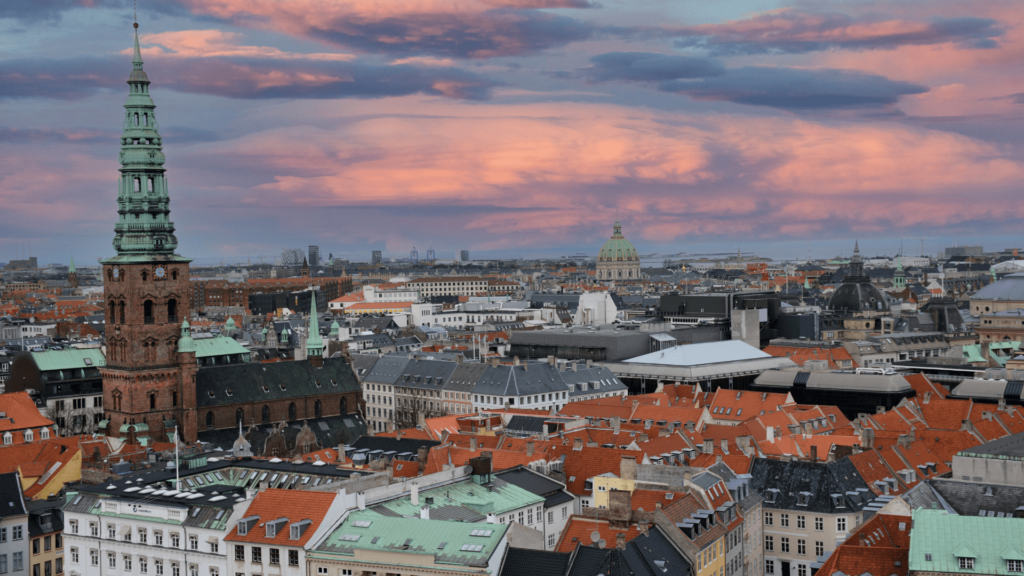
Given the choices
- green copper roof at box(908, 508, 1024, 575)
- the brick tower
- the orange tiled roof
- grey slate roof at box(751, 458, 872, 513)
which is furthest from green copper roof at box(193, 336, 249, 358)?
green copper roof at box(908, 508, 1024, 575)

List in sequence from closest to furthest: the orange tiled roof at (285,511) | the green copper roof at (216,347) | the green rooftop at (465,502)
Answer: the orange tiled roof at (285,511) → the green rooftop at (465,502) → the green copper roof at (216,347)

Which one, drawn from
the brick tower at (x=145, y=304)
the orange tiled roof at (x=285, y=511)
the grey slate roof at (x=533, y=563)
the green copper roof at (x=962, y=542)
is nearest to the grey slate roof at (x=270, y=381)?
the brick tower at (x=145, y=304)

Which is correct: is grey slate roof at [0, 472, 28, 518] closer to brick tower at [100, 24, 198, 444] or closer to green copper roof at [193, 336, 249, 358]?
brick tower at [100, 24, 198, 444]

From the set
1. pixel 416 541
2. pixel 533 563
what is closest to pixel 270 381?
pixel 416 541

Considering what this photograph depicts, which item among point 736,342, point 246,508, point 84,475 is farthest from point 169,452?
point 736,342

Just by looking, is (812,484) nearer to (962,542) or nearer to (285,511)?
(962,542)

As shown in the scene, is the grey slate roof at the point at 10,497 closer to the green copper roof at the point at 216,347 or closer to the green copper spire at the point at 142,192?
the green copper spire at the point at 142,192

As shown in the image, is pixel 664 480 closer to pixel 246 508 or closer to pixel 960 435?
pixel 246 508
